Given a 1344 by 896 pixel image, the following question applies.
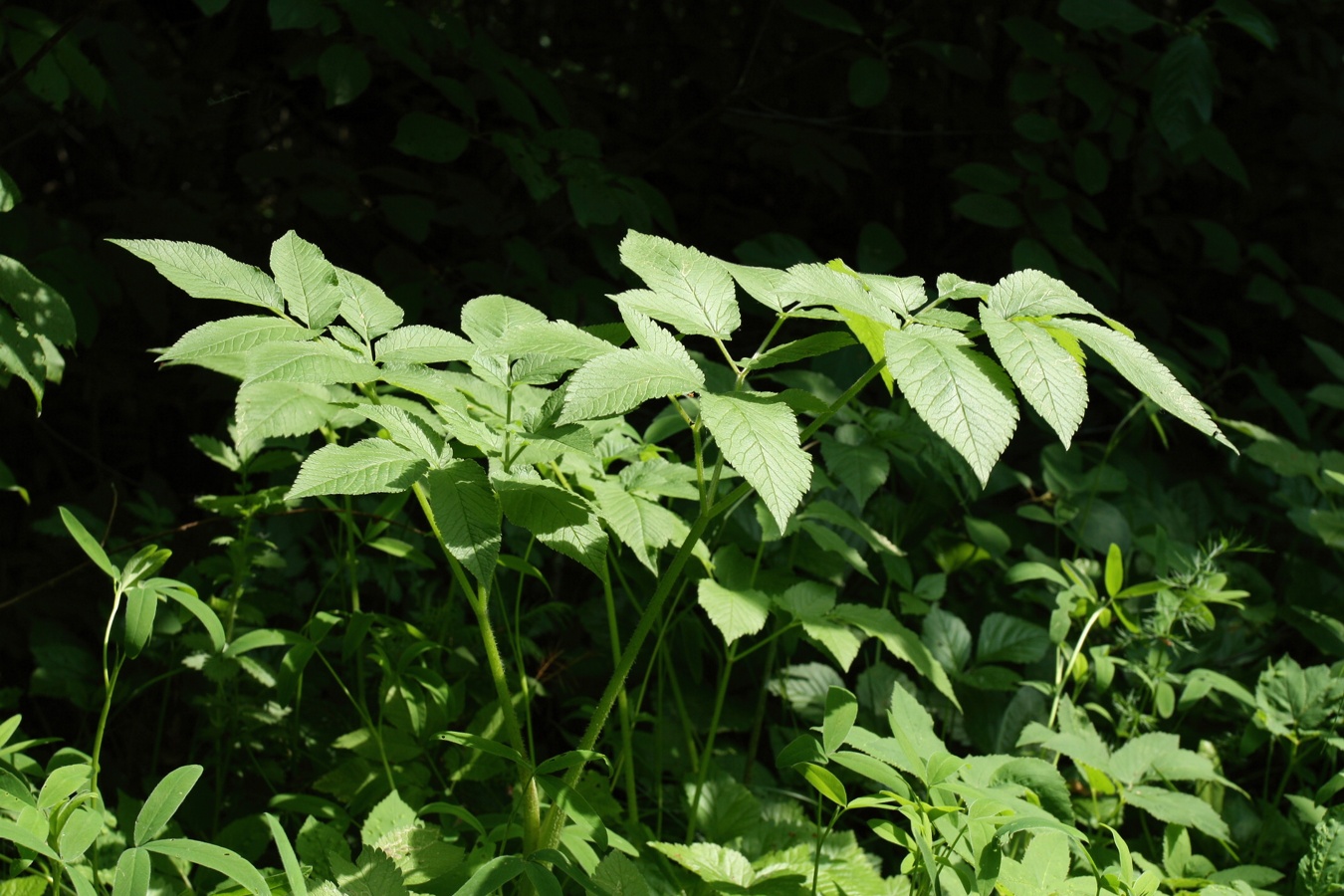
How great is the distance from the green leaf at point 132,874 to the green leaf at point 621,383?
0.50 metres

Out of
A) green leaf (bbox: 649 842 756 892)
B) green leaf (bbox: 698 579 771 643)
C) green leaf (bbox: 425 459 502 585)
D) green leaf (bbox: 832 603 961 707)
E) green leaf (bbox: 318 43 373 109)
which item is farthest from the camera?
green leaf (bbox: 318 43 373 109)

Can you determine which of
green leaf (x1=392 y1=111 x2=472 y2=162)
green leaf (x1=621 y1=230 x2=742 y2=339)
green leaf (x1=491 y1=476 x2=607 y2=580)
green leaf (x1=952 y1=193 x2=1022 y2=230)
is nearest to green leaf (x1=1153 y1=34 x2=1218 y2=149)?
green leaf (x1=952 y1=193 x2=1022 y2=230)

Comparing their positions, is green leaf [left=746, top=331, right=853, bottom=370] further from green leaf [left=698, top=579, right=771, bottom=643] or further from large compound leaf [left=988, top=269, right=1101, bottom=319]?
green leaf [left=698, top=579, right=771, bottom=643]

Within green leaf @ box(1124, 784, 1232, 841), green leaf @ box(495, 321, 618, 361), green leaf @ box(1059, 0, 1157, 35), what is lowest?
green leaf @ box(1124, 784, 1232, 841)

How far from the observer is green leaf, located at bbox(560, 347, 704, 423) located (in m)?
0.87

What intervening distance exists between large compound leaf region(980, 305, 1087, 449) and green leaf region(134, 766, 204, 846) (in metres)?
0.76

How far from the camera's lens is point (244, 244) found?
2695mm

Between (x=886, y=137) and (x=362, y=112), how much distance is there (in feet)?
5.12

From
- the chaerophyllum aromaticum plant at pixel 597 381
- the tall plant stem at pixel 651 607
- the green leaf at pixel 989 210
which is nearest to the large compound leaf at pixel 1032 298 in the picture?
the chaerophyllum aromaticum plant at pixel 597 381

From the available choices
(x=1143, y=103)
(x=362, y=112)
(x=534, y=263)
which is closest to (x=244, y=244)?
(x=362, y=112)

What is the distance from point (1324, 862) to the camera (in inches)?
52.2

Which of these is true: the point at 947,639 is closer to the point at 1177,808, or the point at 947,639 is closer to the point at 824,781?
the point at 1177,808

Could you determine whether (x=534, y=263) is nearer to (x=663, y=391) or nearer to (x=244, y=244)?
(x=244, y=244)

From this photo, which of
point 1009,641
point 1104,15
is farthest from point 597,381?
point 1104,15
